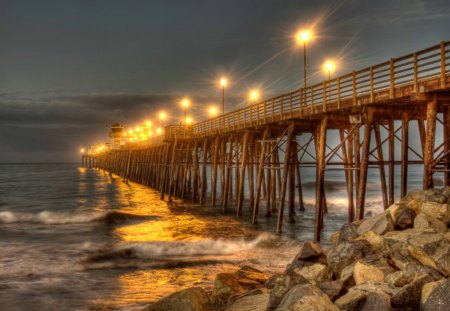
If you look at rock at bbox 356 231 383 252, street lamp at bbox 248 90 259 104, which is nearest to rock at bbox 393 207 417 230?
rock at bbox 356 231 383 252

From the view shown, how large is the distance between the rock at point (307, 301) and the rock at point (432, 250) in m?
2.12

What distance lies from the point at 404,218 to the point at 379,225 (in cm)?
52

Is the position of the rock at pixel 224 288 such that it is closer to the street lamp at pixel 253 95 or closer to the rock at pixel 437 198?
the rock at pixel 437 198

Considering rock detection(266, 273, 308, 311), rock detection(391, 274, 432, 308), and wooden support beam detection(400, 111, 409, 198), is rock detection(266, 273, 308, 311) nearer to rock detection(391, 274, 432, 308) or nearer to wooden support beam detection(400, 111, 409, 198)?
rock detection(391, 274, 432, 308)

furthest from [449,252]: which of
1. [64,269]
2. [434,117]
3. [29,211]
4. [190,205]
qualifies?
[29,211]

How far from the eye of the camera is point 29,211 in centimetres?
3262

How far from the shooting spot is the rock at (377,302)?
5637mm

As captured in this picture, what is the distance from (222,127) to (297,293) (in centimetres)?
1986

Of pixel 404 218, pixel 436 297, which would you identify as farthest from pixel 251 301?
pixel 404 218

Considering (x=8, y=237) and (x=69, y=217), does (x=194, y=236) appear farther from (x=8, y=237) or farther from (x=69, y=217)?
(x=69, y=217)

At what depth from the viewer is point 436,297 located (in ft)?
17.4

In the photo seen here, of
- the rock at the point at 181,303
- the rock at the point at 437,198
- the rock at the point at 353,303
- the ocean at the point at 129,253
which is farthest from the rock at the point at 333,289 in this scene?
the ocean at the point at 129,253

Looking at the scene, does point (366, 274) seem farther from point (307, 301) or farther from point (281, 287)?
point (307, 301)

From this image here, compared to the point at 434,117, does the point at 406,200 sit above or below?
below
